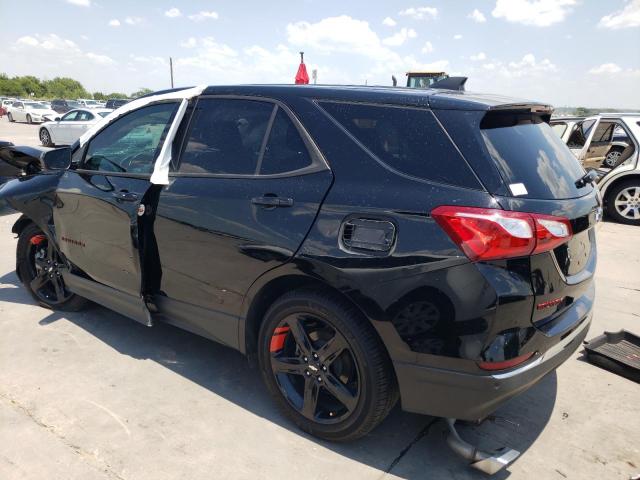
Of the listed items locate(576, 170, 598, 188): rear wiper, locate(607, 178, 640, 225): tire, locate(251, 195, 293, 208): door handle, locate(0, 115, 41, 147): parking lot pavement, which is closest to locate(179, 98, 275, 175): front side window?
locate(251, 195, 293, 208): door handle

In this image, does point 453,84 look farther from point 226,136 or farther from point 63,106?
point 63,106

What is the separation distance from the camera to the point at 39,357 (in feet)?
10.8

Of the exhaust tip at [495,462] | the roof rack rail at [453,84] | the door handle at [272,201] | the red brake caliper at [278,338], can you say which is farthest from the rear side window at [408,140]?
the exhaust tip at [495,462]

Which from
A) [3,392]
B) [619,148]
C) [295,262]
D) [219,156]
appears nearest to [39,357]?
[3,392]

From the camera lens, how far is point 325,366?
7.78 feet

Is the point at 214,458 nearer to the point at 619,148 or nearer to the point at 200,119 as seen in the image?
the point at 200,119

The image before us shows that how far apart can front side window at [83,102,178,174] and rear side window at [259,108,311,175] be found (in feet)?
2.84

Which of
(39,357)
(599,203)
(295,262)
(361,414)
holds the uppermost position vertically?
(599,203)

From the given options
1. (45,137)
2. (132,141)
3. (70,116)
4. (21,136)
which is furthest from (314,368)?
(21,136)

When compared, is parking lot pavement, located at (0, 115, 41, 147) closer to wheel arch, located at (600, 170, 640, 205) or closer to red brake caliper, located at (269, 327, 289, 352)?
wheel arch, located at (600, 170, 640, 205)

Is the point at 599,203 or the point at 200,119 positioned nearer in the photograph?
the point at 599,203

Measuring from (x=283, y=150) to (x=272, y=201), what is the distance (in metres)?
0.29

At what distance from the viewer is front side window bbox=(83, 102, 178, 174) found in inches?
122

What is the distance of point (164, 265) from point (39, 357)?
1.20m
